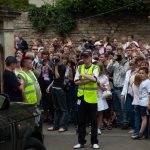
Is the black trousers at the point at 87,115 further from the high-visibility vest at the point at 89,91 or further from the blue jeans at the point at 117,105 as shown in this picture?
the blue jeans at the point at 117,105

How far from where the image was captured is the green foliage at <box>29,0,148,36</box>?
24.8 metres

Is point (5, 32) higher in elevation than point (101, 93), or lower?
higher

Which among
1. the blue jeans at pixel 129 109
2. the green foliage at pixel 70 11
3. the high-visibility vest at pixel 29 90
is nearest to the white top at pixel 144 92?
the blue jeans at pixel 129 109

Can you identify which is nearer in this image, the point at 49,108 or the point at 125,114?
the point at 125,114

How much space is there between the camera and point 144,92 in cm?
1173

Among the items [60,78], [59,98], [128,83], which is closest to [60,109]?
[59,98]

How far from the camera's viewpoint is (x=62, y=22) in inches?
993

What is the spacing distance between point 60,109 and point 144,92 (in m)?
2.34

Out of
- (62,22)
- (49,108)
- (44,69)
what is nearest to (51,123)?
(49,108)

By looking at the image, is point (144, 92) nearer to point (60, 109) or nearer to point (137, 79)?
point (137, 79)

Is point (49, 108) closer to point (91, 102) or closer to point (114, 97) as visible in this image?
point (114, 97)

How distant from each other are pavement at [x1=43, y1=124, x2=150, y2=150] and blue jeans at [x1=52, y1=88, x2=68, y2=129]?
277 millimetres

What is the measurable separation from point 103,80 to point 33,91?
2603 millimetres

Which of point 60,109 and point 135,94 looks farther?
point 60,109
